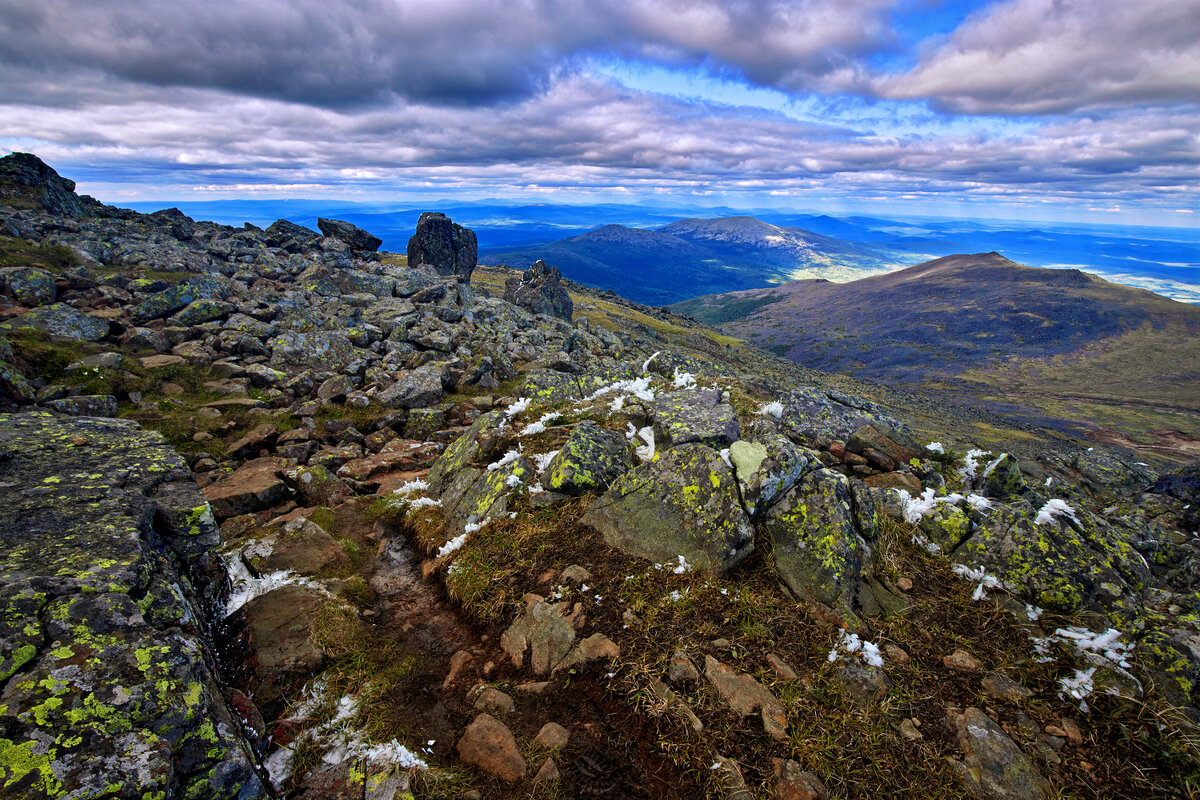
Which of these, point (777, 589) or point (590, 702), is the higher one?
point (777, 589)

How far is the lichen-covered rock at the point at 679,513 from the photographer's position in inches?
340

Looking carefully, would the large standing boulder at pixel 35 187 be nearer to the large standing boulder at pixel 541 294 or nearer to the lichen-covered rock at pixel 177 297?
the lichen-covered rock at pixel 177 297

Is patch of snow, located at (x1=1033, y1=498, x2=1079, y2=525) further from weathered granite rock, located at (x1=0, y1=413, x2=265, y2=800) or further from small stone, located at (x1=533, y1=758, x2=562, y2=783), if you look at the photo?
weathered granite rock, located at (x1=0, y1=413, x2=265, y2=800)

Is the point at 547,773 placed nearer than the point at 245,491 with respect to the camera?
Yes

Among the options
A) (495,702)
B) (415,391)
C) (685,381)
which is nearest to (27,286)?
(415,391)

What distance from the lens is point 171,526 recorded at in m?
6.84

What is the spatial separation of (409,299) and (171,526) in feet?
103

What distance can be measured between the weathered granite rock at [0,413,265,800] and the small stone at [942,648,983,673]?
28.8 ft

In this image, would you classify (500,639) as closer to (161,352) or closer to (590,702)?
(590,702)

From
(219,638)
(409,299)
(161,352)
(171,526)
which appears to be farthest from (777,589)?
(409,299)

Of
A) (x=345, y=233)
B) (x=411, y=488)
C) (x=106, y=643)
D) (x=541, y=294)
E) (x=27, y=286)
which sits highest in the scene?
(x=345, y=233)

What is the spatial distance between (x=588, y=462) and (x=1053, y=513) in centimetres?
873

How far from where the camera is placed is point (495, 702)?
6.73 meters

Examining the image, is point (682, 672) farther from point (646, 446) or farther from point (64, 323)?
point (64, 323)
